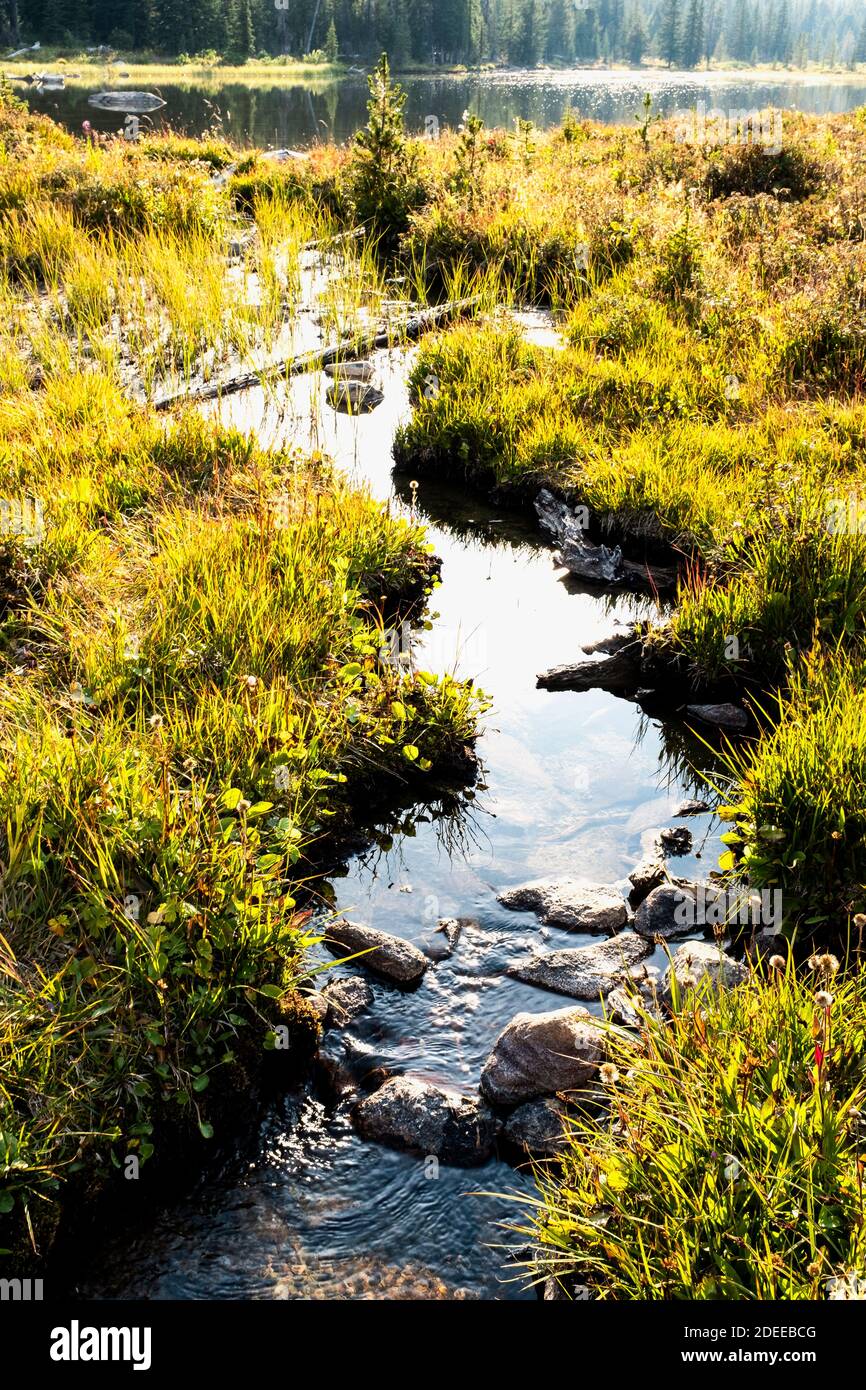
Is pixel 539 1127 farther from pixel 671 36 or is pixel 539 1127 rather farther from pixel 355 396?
pixel 671 36

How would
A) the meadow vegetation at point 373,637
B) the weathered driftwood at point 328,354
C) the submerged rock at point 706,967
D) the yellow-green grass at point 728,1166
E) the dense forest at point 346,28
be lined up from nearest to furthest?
the yellow-green grass at point 728,1166, the meadow vegetation at point 373,637, the submerged rock at point 706,967, the weathered driftwood at point 328,354, the dense forest at point 346,28

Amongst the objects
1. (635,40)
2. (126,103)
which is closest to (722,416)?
(126,103)

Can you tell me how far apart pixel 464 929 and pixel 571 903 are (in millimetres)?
577

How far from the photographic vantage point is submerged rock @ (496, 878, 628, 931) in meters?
5.36

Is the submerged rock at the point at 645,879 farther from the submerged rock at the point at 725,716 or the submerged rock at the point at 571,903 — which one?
the submerged rock at the point at 725,716

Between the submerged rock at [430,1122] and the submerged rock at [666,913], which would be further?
the submerged rock at [666,913]

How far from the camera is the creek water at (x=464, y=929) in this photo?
3.82m

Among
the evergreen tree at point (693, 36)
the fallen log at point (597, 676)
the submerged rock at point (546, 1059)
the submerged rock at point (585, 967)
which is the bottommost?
the submerged rock at point (546, 1059)

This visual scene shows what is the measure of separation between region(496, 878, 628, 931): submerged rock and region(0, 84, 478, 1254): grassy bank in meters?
1.07

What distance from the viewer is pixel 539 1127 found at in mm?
4215

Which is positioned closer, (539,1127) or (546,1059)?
(539,1127)

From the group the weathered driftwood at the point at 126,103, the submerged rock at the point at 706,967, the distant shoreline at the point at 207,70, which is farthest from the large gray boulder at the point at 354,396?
the distant shoreline at the point at 207,70

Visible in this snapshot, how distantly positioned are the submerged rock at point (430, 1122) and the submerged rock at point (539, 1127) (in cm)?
9

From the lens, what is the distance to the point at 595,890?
5551 mm
